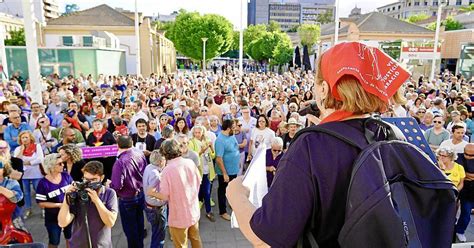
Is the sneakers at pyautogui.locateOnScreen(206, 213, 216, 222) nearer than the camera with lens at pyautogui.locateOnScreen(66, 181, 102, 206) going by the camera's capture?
No

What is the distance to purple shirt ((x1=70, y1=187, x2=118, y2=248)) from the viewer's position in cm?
366

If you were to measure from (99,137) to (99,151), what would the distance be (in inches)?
21.3

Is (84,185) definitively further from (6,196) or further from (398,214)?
(398,214)

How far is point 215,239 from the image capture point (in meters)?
5.77

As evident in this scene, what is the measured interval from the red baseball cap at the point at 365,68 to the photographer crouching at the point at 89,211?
3.07m

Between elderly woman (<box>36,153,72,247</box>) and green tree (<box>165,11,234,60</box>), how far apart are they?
4277cm

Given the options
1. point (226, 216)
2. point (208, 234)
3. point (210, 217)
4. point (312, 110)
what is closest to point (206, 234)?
point (208, 234)

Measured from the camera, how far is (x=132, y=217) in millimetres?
5094

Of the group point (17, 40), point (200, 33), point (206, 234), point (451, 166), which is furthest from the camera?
point (17, 40)

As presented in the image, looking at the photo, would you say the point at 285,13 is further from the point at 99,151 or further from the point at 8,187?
the point at 8,187

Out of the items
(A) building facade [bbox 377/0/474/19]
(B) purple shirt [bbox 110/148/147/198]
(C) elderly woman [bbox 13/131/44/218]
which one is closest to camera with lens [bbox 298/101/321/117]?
(B) purple shirt [bbox 110/148/147/198]

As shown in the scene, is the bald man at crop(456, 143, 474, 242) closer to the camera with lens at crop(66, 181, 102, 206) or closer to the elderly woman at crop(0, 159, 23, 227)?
the camera with lens at crop(66, 181, 102, 206)

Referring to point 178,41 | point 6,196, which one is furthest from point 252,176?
point 178,41

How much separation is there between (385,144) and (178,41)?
49518 millimetres
